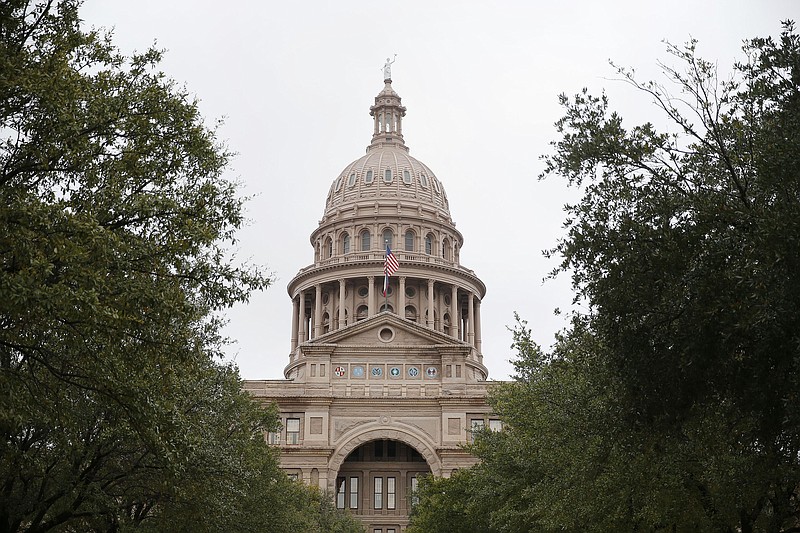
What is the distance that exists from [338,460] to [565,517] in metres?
55.0

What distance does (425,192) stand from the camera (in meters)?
121

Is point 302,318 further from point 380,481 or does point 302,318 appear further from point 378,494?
point 378,494

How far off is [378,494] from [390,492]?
1.01 meters

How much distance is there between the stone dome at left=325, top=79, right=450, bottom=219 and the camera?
119375mm

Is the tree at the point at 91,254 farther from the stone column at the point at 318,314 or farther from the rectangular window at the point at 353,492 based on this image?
the stone column at the point at 318,314

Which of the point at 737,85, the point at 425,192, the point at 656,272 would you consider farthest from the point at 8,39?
the point at 425,192

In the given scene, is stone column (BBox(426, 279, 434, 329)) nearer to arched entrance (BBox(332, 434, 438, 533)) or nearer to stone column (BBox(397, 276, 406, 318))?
stone column (BBox(397, 276, 406, 318))

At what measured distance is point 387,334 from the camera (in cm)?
8894

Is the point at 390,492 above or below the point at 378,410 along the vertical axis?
below

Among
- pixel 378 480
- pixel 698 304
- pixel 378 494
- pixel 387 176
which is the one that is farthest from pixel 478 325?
pixel 698 304

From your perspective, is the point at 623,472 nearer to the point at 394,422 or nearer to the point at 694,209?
the point at 694,209

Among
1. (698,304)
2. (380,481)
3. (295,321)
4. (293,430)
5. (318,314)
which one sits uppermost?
(295,321)

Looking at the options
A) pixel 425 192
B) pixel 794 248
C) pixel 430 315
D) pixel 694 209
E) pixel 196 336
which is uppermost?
pixel 425 192

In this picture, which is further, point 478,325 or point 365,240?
point 365,240
